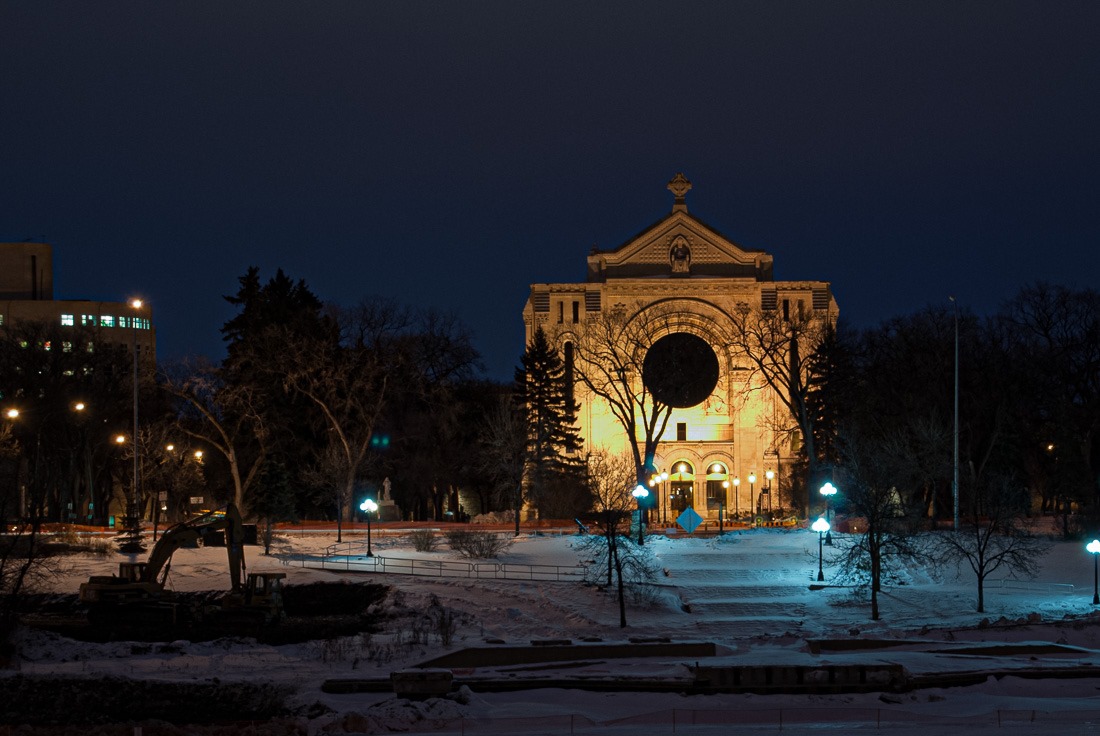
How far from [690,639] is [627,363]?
38.6 metres

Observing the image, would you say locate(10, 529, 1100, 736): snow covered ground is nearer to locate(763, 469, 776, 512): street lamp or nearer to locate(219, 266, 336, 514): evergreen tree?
locate(219, 266, 336, 514): evergreen tree

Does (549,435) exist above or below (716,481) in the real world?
above

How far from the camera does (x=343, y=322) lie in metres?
64.8

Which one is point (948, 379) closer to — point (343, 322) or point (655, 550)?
point (655, 550)

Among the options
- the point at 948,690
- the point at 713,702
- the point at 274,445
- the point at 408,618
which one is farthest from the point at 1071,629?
the point at 274,445

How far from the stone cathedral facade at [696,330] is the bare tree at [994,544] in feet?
99.9

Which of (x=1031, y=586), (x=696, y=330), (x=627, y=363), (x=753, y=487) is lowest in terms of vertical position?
(x=1031, y=586)

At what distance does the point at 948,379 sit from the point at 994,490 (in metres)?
21.5

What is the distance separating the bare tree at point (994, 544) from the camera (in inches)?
1421

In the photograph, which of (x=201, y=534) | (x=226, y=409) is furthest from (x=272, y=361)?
(x=201, y=534)

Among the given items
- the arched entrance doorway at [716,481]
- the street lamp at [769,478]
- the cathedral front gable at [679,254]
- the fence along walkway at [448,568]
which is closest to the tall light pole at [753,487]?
the street lamp at [769,478]

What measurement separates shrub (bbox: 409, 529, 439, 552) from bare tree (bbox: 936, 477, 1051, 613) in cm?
1741

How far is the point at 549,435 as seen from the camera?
236 ft

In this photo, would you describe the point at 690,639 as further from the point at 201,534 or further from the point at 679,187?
the point at 679,187
